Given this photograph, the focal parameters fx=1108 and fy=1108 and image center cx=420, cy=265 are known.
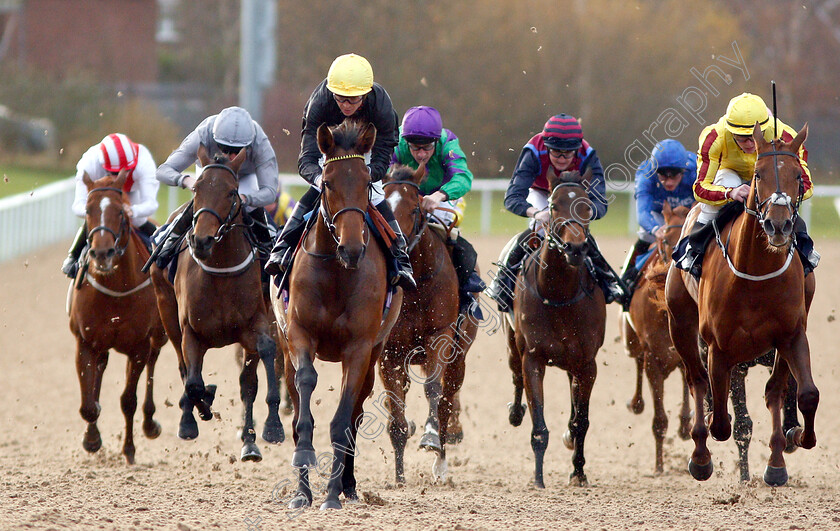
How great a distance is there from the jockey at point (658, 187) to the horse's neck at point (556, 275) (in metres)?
1.20

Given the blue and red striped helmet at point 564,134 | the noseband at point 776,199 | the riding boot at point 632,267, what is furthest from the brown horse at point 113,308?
the noseband at point 776,199

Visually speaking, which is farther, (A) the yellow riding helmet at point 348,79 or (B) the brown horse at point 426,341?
(B) the brown horse at point 426,341

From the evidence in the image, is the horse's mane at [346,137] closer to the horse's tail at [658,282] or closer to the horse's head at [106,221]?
the horse's head at [106,221]

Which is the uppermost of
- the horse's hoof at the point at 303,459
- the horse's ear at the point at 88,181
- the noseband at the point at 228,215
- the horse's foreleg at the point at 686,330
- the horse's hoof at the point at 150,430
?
the horse's ear at the point at 88,181

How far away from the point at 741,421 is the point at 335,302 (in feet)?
9.43

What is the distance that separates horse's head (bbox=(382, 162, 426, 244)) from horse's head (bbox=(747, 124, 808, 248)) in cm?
190

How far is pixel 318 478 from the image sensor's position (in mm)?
6598

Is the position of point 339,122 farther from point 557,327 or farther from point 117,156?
point 117,156

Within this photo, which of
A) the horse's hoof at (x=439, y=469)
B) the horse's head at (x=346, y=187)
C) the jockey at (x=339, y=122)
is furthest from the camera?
the horse's hoof at (x=439, y=469)

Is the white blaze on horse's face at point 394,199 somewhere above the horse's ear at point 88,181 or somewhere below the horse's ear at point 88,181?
below

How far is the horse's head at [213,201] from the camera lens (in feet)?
18.9

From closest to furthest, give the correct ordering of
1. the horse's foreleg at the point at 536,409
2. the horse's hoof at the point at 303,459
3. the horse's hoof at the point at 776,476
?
the horse's hoof at the point at 303,459, the horse's hoof at the point at 776,476, the horse's foreleg at the point at 536,409

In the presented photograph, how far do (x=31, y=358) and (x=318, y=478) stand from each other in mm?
5398

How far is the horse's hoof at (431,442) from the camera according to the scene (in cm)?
669
